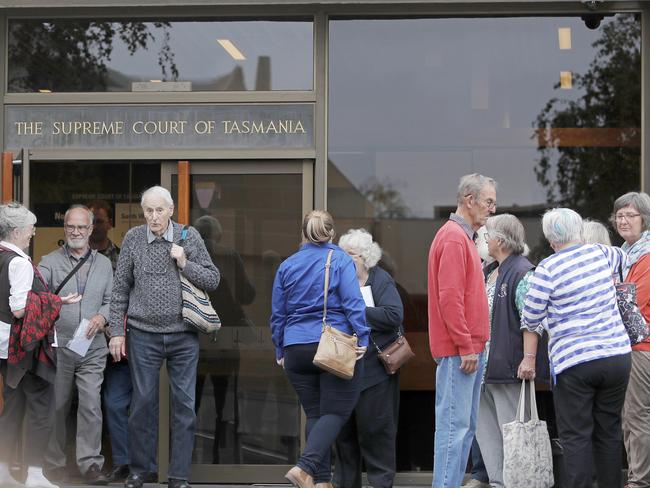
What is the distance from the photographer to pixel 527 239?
8367 millimetres

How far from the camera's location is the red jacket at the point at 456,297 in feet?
21.6

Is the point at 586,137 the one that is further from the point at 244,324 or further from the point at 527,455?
the point at 244,324

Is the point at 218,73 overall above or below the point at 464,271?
above

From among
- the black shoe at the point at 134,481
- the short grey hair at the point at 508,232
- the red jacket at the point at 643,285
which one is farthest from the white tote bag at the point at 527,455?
the black shoe at the point at 134,481

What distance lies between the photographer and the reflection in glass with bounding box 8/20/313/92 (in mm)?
8500

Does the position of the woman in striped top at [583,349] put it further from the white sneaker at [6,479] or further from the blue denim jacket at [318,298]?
the white sneaker at [6,479]

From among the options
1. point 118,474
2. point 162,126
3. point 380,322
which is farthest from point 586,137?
point 118,474

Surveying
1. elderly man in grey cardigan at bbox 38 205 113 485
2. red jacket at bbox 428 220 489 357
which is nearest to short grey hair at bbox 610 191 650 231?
red jacket at bbox 428 220 489 357

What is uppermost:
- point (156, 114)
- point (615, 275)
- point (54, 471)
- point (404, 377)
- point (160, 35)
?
point (160, 35)

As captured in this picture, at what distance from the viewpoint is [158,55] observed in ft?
28.2

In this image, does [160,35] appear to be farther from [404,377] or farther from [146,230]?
[404,377]

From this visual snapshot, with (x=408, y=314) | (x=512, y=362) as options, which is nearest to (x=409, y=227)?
(x=408, y=314)

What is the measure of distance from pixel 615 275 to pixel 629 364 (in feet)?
2.46

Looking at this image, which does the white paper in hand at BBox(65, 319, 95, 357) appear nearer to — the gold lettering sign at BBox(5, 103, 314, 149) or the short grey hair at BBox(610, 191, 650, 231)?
the gold lettering sign at BBox(5, 103, 314, 149)
